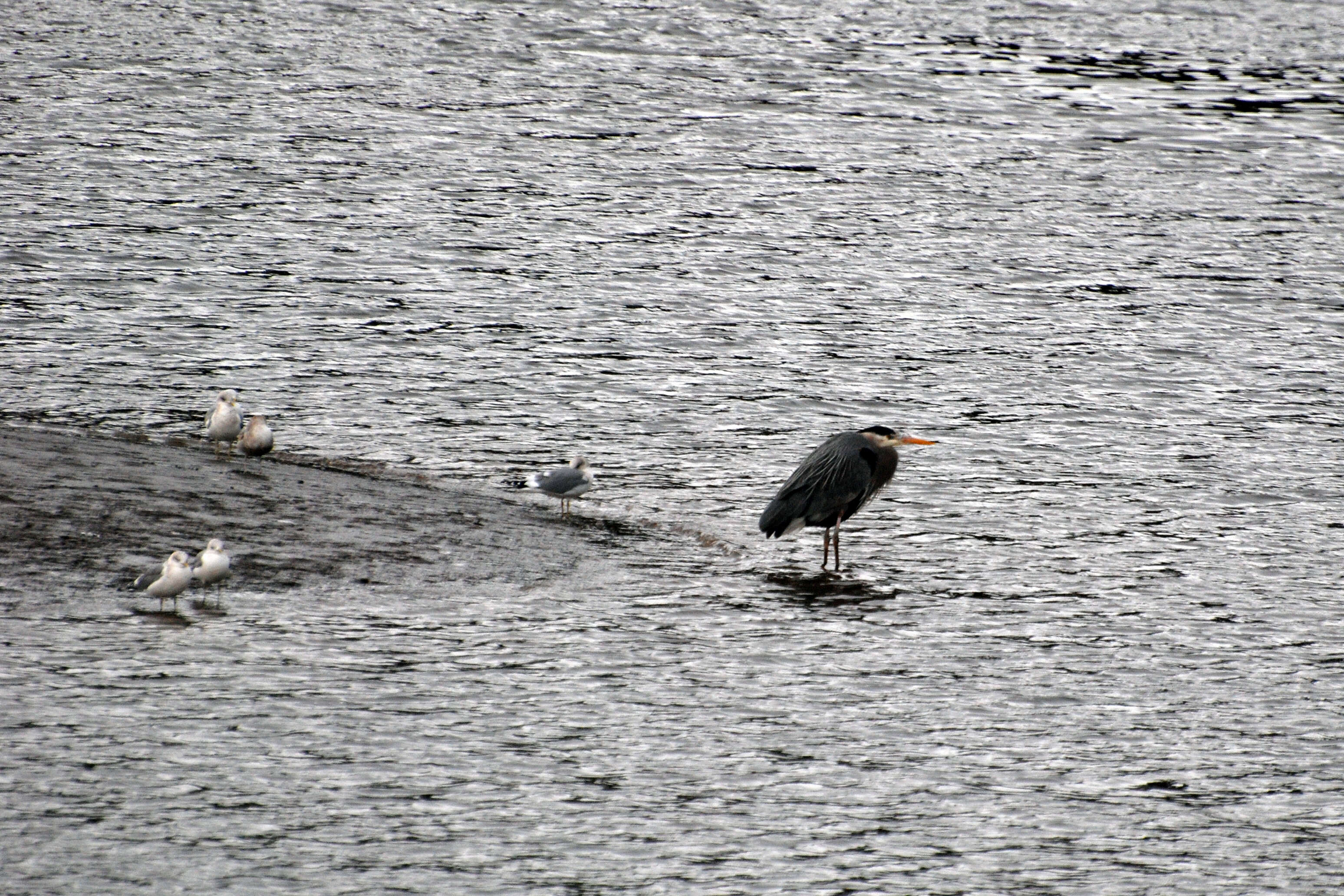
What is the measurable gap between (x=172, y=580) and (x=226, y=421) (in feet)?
13.6

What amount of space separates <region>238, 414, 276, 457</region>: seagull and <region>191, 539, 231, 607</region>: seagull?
363 cm

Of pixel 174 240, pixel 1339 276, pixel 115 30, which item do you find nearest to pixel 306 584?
pixel 174 240

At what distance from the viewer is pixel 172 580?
12.0 meters

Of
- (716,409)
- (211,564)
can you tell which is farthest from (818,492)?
(211,564)

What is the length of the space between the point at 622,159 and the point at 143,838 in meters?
22.2

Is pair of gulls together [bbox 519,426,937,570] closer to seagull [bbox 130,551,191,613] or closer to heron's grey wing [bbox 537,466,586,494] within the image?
heron's grey wing [bbox 537,466,586,494]

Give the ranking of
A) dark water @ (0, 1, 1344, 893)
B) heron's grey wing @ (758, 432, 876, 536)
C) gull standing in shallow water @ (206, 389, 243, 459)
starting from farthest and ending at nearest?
gull standing in shallow water @ (206, 389, 243, 459)
heron's grey wing @ (758, 432, 876, 536)
dark water @ (0, 1, 1344, 893)

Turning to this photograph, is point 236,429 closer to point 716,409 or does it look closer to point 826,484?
point 826,484

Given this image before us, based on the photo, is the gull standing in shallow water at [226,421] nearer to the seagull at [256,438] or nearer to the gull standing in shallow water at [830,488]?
the seagull at [256,438]

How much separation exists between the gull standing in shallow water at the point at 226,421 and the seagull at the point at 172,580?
12.2ft

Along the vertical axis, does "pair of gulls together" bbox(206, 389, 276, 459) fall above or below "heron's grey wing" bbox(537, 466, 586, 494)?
above

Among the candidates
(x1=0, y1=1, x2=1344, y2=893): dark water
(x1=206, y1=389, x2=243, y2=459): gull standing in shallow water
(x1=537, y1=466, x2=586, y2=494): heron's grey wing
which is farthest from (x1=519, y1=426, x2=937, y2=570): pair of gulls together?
(x1=206, y1=389, x2=243, y2=459): gull standing in shallow water

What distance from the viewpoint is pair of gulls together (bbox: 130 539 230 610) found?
12.0m

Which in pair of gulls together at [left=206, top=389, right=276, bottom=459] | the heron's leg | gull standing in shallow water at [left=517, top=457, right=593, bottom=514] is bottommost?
the heron's leg
